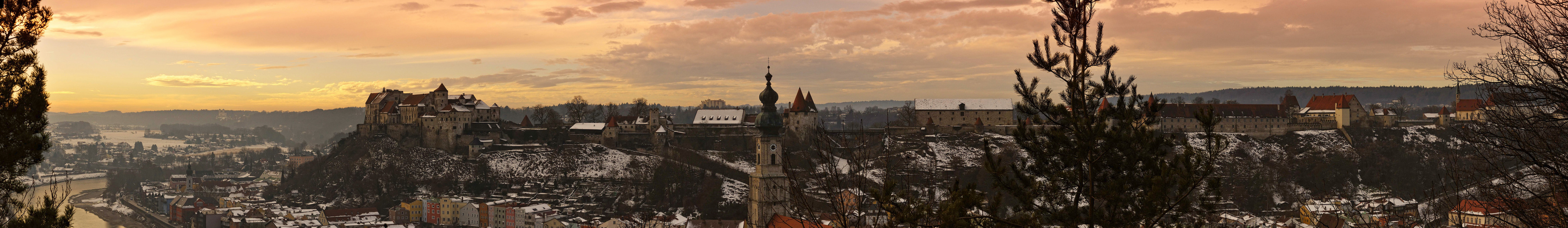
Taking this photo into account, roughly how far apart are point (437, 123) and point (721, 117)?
22715mm

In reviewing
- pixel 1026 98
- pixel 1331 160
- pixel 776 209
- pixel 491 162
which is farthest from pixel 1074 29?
pixel 1331 160

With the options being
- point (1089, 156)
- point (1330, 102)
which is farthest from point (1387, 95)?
point (1089, 156)

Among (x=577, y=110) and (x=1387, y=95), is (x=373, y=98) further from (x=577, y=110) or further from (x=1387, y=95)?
(x=1387, y=95)

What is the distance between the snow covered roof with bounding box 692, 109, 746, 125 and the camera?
267ft

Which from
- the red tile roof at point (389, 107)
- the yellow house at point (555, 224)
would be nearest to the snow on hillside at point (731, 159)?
the yellow house at point (555, 224)

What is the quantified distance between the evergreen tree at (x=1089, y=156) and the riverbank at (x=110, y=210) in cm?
7866

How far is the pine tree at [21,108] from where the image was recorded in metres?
11.8

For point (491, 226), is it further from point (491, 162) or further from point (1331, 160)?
point (1331, 160)

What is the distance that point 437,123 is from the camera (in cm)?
7269

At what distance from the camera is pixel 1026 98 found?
14.6 m

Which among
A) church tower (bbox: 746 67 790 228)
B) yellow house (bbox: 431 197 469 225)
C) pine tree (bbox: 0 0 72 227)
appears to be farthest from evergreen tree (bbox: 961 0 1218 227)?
yellow house (bbox: 431 197 469 225)

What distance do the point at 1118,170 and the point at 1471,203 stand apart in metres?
4.78

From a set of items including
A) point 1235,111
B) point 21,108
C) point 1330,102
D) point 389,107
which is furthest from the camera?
point 1330,102

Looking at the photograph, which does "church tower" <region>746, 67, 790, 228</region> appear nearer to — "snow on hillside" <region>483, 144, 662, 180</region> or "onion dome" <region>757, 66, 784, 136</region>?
"onion dome" <region>757, 66, 784, 136</region>
